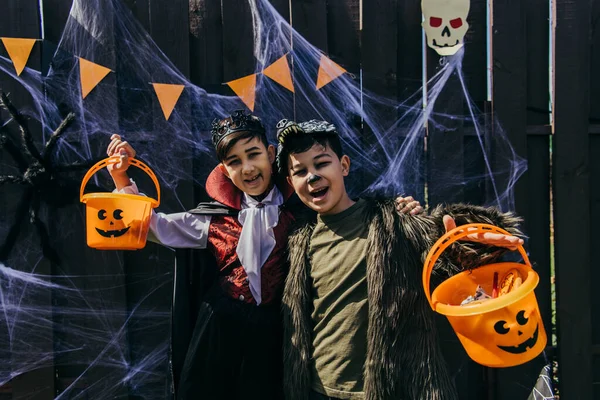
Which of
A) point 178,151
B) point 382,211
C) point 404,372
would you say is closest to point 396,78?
point 382,211

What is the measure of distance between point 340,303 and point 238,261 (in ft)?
1.68

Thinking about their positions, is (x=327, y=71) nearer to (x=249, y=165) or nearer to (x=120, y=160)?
(x=249, y=165)

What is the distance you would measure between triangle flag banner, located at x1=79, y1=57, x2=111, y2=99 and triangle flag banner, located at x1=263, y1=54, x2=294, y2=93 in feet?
2.79

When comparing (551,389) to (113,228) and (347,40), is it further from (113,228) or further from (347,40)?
(113,228)

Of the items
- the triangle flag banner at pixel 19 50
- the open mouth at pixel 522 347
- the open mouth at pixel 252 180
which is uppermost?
the triangle flag banner at pixel 19 50

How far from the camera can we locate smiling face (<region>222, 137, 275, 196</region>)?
7.43 ft

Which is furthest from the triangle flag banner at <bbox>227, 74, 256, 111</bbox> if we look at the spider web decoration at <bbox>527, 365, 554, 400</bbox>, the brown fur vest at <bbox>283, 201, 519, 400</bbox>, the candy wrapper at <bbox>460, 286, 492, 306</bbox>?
the spider web decoration at <bbox>527, 365, 554, 400</bbox>

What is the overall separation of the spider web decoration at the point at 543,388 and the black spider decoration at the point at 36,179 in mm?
2594

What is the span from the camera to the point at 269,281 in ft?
7.48

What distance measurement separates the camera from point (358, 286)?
210 centimetres

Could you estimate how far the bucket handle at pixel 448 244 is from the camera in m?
1.86

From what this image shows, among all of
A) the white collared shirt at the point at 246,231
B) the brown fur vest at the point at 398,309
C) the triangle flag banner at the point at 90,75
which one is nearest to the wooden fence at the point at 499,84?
the triangle flag banner at the point at 90,75

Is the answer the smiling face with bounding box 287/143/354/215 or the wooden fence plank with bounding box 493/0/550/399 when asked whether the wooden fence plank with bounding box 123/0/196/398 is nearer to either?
the smiling face with bounding box 287/143/354/215

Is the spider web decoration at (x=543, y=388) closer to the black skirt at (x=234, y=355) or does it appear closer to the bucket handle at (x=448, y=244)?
the bucket handle at (x=448, y=244)
